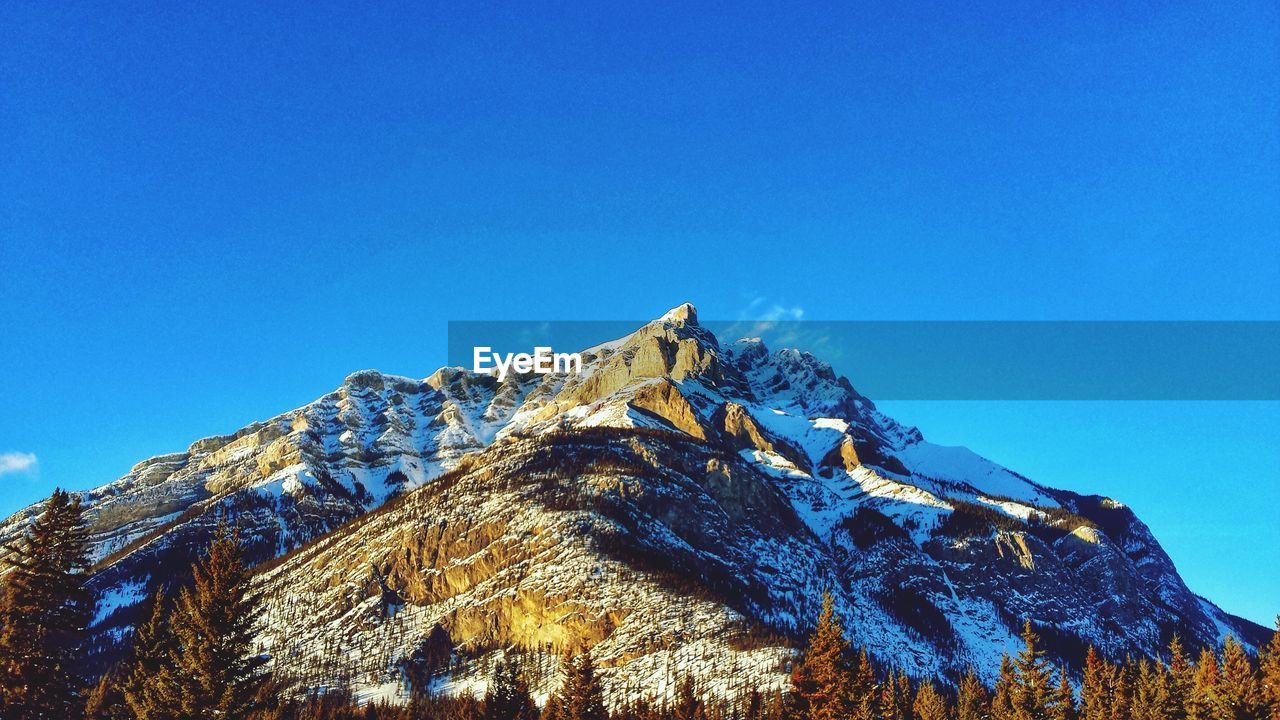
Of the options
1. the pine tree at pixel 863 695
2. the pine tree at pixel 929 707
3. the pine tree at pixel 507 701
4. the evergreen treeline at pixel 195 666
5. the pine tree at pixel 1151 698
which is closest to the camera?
the evergreen treeline at pixel 195 666

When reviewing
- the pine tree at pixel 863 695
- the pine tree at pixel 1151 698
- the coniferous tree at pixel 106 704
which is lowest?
the pine tree at pixel 1151 698

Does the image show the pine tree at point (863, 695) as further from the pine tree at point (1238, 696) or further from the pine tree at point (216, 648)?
the pine tree at point (1238, 696)

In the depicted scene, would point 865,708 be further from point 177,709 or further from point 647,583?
point 647,583

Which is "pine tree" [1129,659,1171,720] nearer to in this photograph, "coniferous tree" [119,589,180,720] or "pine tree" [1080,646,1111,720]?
"pine tree" [1080,646,1111,720]

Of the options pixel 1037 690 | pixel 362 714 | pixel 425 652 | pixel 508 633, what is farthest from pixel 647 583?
pixel 1037 690

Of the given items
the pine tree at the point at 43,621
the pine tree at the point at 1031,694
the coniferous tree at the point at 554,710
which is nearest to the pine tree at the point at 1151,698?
the pine tree at the point at 1031,694

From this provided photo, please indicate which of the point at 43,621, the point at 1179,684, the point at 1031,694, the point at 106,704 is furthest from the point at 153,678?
the point at 1179,684
